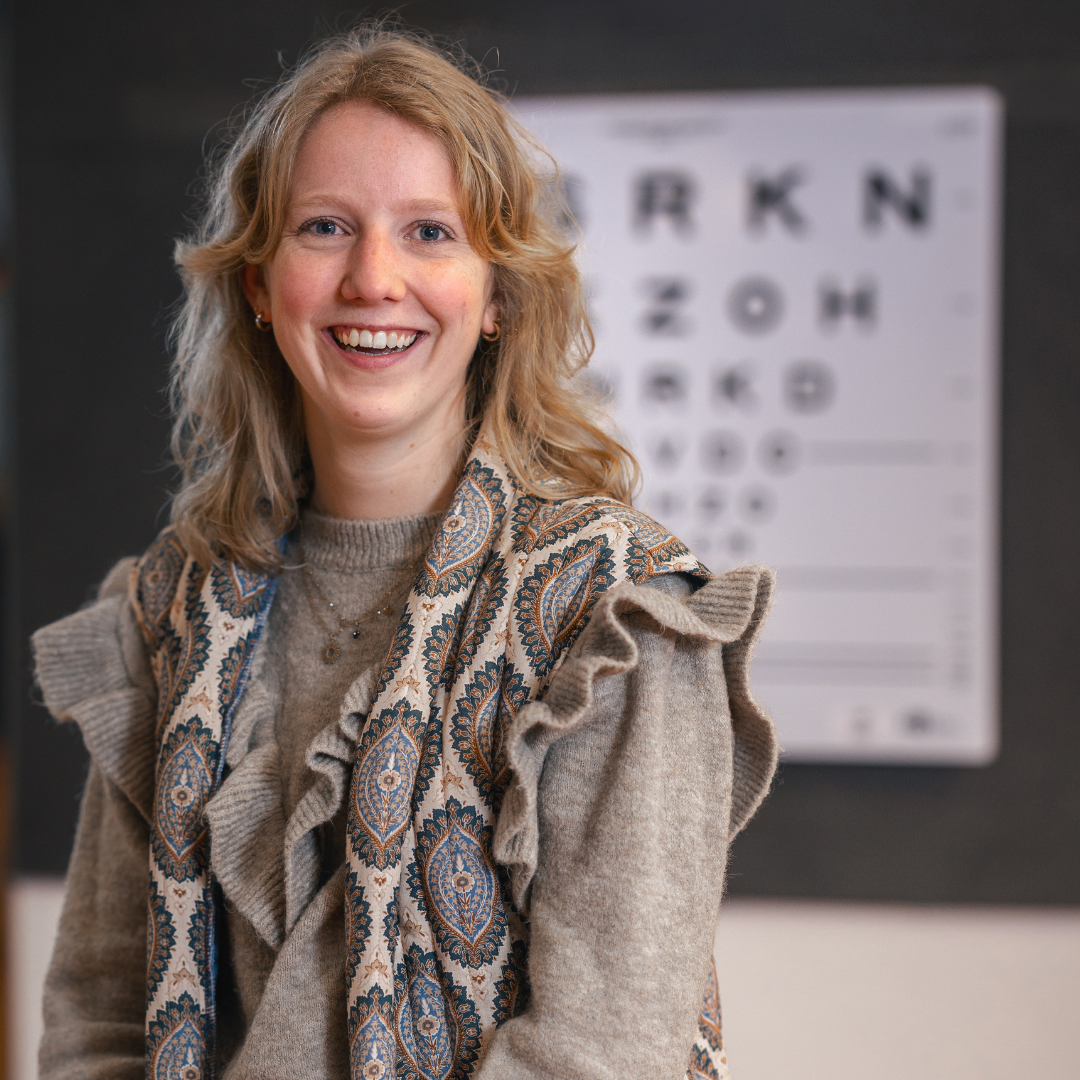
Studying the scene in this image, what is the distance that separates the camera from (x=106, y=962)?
129 cm

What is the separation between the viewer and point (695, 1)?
2.58 m

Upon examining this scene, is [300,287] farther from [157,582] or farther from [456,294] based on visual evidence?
[157,582]

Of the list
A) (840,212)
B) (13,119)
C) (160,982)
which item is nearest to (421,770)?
(160,982)

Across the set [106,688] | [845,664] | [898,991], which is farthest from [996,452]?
[106,688]

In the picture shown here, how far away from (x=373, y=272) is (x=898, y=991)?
89.1 inches

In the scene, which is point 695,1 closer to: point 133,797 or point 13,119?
point 13,119

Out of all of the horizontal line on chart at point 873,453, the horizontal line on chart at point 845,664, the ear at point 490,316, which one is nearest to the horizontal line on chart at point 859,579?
the horizontal line on chart at point 845,664

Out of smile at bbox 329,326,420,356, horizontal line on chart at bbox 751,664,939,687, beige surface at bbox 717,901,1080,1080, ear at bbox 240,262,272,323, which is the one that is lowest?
beige surface at bbox 717,901,1080,1080

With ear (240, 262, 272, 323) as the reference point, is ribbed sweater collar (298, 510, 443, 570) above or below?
below

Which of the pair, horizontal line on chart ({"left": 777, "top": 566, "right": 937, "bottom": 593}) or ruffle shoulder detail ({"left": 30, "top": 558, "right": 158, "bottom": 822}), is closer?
ruffle shoulder detail ({"left": 30, "top": 558, "right": 158, "bottom": 822})

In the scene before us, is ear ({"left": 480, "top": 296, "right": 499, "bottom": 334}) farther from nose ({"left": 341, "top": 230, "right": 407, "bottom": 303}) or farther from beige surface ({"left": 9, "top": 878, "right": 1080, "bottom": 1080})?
beige surface ({"left": 9, "top": 878, "right": 1080, "bottom": 1080})

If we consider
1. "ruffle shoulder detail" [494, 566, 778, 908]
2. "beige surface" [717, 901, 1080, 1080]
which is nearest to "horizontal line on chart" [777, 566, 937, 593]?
"beige surface" [717, 901, 1080, 1080]

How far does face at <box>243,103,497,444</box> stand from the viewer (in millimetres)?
1111

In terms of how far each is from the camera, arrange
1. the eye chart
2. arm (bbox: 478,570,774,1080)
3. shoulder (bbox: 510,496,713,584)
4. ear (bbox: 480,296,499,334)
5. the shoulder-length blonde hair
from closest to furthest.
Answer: arm (bbox: 478,570,774,1080) → shoulder (bbox: 510,496,713,584) → the shoulder-length blonde hair → ear (bbox: 480,296,499,334) → the eye chart
